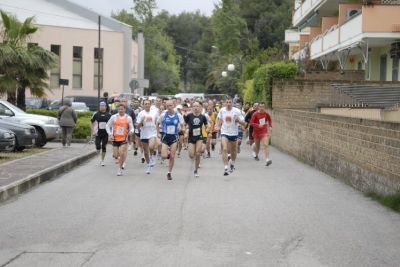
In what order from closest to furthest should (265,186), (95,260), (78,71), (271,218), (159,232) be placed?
1. (95,260)
2. (159,232)
3. (271,218)
4. (265,186)
5. (78,71)

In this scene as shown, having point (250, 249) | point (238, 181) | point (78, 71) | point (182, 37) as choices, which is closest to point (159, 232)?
point (250, 249)

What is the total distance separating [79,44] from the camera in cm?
6006

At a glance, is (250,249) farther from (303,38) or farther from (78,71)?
(78,71)

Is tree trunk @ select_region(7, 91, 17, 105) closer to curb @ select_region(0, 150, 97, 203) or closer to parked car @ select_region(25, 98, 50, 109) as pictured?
parked car @ select_region(25, 98, 50, 109)

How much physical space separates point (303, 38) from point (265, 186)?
114 ft

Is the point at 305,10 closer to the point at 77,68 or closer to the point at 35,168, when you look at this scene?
the point at 77,68

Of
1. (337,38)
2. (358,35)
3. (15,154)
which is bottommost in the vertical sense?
(15,154)

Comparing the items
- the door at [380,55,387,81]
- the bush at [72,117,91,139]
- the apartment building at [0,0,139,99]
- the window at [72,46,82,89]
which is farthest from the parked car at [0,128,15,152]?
the window at [72,46,82,89]

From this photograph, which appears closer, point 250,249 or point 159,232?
point 250,249

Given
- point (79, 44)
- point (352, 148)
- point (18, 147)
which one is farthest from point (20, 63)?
point (79, 44)

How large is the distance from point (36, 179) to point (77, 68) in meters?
46.3

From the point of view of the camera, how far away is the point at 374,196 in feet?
43.3

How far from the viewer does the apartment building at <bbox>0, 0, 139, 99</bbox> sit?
59.0 m

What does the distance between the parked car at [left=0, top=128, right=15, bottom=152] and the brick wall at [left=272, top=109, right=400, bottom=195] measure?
8391 mm
